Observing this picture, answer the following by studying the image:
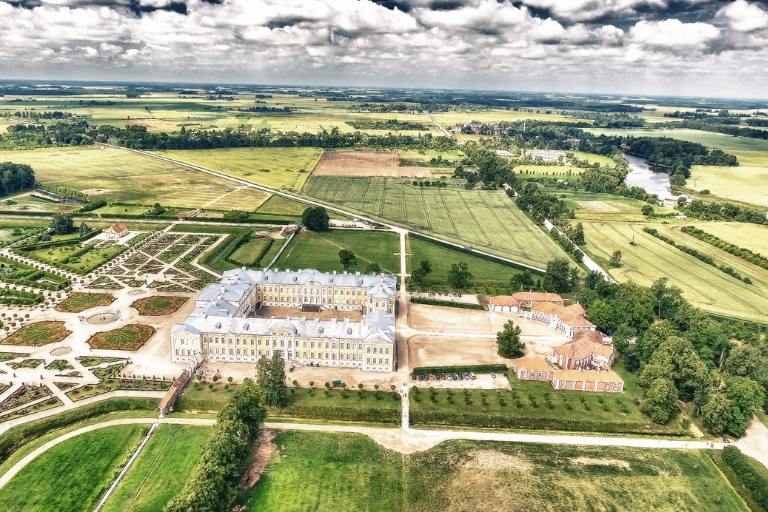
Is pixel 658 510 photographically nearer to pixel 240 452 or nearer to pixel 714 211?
pixel 240 452

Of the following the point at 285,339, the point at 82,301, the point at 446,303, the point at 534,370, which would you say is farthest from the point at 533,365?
the point at 82,301

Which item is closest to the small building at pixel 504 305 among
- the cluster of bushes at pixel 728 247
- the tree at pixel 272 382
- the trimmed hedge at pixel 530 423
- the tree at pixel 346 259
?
the trimmed hedge at pixel 530 423

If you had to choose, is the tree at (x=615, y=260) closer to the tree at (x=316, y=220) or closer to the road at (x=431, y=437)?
the road at (x=431, y=437)

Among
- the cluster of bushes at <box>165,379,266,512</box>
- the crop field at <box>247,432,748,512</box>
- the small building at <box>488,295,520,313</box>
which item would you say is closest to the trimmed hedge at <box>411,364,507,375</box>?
the crop field at <box>247,432,748,512</box>

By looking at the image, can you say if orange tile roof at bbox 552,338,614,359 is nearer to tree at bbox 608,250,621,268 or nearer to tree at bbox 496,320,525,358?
tree at bbox 496,320,525,358

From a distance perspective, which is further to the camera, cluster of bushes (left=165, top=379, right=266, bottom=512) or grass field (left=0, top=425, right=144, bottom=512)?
grass field (left=0, top=425, right=144, bottom=512)

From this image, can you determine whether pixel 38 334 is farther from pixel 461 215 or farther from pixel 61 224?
pixel 461 215
